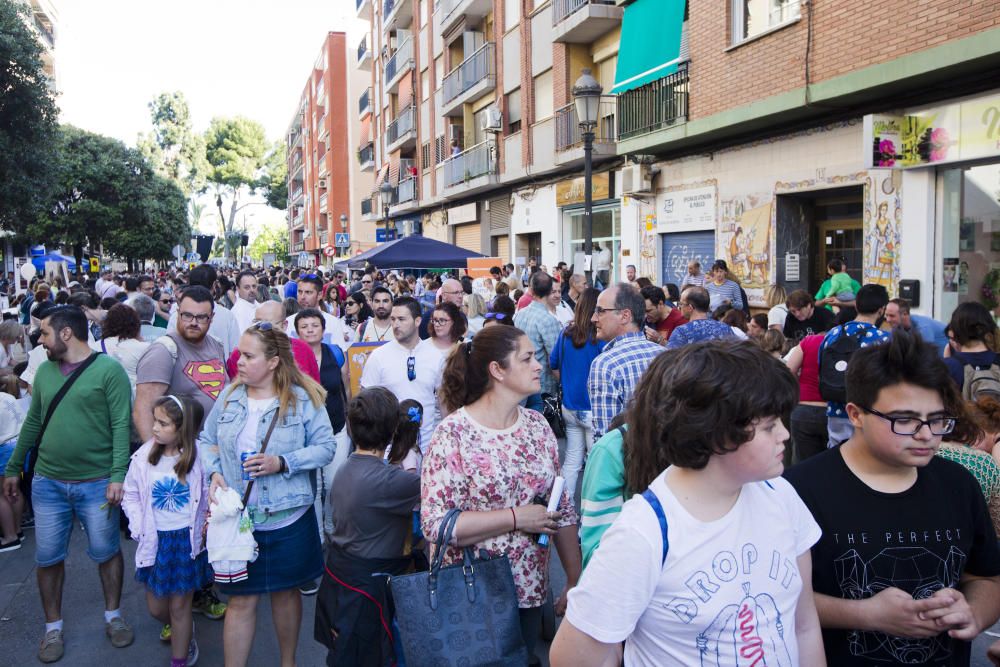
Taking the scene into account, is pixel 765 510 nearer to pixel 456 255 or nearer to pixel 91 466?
pixel 91 466

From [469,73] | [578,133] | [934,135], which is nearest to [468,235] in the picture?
[469,73]

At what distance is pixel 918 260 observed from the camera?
10.2 m

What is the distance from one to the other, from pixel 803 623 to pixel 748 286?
12.1 meters

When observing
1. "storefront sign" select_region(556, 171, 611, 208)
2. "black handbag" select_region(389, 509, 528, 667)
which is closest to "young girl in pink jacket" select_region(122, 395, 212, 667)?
"black handbag" select_region(389, 509, 528, 667)

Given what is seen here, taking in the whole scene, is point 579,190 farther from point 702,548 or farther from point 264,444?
point 702,548

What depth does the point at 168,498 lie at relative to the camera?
4254mm

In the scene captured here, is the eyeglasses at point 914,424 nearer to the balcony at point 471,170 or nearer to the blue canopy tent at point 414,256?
the blue canopy tent at point 414,256

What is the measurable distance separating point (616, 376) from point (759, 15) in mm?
10423

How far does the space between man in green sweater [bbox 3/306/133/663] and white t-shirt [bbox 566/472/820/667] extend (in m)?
3.74

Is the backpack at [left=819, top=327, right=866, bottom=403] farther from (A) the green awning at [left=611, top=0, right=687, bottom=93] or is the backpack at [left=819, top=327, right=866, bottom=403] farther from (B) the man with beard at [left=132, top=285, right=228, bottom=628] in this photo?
(A) the green awning at [left=611, top=0, right=687, bottom=93]

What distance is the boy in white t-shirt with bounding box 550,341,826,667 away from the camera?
1.81 meters

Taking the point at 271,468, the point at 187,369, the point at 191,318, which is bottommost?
the point at 271,468

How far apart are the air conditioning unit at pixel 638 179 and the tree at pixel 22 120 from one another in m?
13.0

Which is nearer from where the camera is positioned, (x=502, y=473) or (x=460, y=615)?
(x=460, y=615)
